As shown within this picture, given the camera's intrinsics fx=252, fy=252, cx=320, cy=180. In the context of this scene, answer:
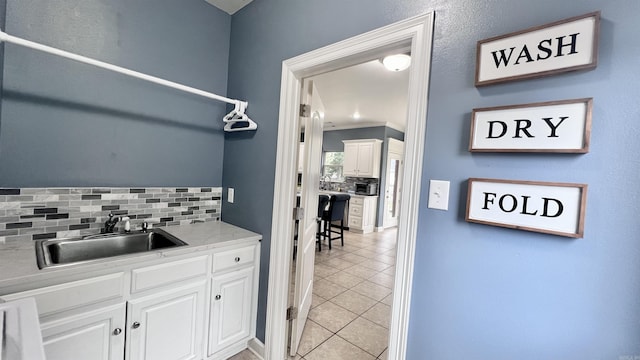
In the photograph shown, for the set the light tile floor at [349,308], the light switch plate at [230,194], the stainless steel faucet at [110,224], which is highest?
the light switch plate at [230,194]

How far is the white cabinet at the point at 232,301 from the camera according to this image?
1670 millimetres

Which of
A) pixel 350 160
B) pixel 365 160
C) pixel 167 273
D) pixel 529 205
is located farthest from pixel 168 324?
pixel 350 160

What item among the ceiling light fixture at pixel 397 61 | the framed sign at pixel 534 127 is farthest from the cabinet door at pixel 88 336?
the ceiling light fixture at pixel 397 61

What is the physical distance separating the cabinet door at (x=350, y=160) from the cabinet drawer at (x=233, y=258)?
467 centimetres

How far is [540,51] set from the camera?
34.6 inches

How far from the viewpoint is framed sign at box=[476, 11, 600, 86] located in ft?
2.62

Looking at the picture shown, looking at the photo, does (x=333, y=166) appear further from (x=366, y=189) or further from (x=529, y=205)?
(x=529, y=205)

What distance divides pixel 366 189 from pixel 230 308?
4682 millimetres

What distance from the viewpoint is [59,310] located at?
3.67 ft

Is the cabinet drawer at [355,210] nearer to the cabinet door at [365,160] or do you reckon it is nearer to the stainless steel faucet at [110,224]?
the cabinet door at [365,160]

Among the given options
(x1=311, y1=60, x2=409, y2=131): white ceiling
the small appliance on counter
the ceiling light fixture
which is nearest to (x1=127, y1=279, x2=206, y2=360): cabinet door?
the ceiling light fixture

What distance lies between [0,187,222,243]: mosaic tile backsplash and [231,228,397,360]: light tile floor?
1.21m

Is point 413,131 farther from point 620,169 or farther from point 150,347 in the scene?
point 150,347

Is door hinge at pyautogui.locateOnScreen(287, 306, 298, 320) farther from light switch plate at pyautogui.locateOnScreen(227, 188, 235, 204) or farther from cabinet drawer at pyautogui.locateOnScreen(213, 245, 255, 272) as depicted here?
light switch plate at pyautogui.locateOnScreen(227, 188, 235, 204)
